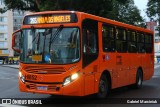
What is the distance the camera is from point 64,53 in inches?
470

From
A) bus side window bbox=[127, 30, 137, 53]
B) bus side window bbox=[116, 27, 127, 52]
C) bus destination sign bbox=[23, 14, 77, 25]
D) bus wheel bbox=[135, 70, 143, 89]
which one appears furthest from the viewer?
bus wheel bbox=[135, 70, 143, 89]

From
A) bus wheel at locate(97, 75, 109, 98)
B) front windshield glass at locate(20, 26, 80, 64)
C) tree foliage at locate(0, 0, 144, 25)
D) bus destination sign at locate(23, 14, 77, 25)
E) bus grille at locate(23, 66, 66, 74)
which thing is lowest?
bus wheel at locate(97, 75, 109, 98)

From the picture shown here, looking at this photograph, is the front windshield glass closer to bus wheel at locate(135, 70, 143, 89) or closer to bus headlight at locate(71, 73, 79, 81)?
bus headlight at locate(71, 73, 79, 81)

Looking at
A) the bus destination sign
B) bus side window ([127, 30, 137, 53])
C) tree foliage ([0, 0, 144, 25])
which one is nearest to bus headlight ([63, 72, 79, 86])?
the bus destination sign

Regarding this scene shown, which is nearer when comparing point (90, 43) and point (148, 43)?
point (90, 43)

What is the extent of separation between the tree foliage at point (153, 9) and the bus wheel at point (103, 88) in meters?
34.6

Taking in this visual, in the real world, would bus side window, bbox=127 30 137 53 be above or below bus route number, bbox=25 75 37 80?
above

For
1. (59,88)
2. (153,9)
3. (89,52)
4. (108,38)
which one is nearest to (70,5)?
(153,9)

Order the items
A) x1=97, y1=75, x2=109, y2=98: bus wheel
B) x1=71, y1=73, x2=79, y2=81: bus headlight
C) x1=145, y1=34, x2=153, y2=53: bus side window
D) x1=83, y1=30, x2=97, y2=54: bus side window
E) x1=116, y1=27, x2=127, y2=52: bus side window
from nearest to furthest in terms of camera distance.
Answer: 1. x1=71, y1=73, x2=79, y2=81: bus headlight
2. x1=83, y1=30, x2=97, y2=54: bus side window
3. x1=97, y1=75, x2=109, y2=98: bus wheel
4. x1=116, y1=27, x2=127, y2=52: bus side window
5. x1=145, y1=34, x2=153, y2=53: bus side window

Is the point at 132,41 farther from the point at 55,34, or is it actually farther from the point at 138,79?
the point at 55,34

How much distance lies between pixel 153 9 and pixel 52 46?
41245 millimetres

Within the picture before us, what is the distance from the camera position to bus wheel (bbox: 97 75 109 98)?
Result: 44.1 ft

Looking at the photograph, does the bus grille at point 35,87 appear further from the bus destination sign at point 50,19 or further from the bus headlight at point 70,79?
the bus destination sign at point 50,19

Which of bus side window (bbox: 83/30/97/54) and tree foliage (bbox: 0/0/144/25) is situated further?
tree foliage (bbox: 0/0/144/25)
